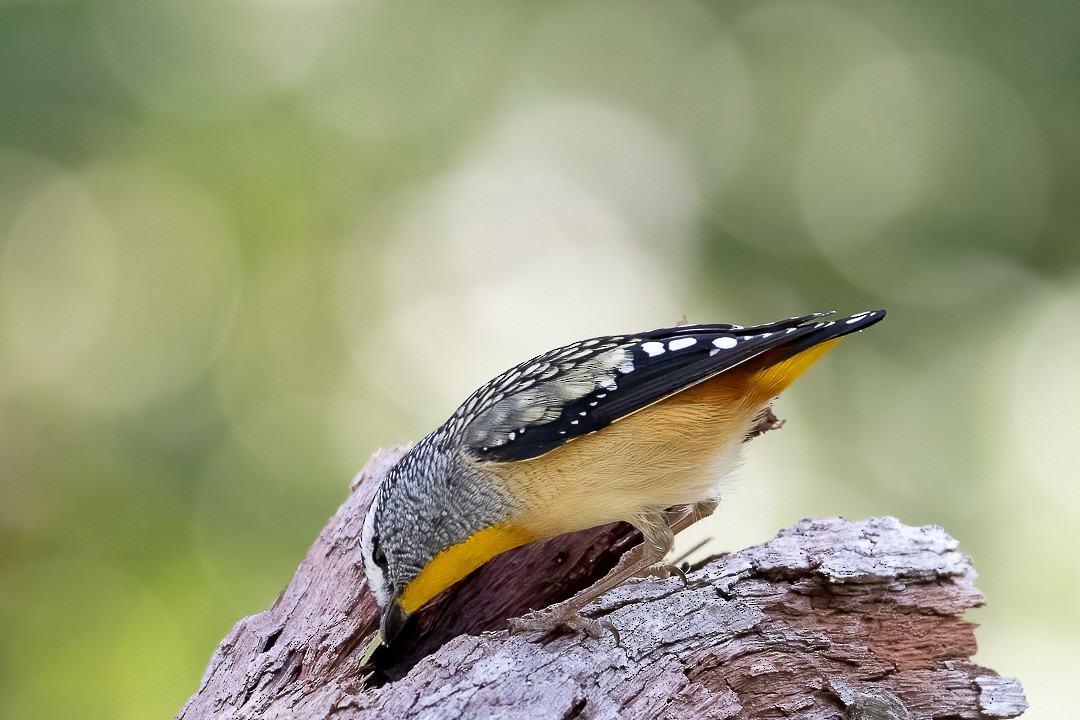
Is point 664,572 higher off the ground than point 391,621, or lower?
lower

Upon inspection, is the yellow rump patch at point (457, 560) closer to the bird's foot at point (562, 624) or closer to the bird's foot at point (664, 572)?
the bird's foot at point (562, 624)

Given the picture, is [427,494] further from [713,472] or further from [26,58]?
[26,58]

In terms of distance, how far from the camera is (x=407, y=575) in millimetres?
4094

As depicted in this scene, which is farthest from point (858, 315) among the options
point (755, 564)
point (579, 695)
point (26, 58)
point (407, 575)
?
point (26, 58)

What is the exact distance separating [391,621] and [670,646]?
1180mm

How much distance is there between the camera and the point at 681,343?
4059 millimetres

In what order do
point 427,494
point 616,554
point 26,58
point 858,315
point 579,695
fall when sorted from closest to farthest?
point 579,695 → point 858,315 → point 427,494 → point 616,554 → point 26,58

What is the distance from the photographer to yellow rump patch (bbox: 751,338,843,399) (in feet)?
13.0

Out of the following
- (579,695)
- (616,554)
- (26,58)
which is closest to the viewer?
(579,695)

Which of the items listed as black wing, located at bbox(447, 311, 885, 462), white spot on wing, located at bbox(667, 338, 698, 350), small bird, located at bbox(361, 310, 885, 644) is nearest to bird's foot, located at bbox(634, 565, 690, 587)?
small bird, located at bbox(361, 310, 885, 644)

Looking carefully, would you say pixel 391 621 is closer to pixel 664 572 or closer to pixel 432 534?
pixel 432 534

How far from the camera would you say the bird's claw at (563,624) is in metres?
3.88

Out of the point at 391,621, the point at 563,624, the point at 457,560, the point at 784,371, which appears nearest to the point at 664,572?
the point at 563,624

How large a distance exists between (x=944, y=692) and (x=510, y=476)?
6.60 ft
